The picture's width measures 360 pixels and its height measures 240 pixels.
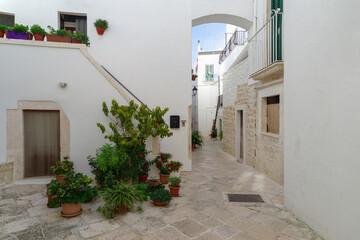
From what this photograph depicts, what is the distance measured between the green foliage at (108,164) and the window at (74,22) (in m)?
4.98

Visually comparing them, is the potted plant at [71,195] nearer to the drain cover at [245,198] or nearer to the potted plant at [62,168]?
the potted plant at [62,168]

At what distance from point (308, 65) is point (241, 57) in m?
7.11

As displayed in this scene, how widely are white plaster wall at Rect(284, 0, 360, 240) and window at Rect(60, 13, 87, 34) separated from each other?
21.9 ft

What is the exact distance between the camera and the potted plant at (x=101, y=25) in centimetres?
707

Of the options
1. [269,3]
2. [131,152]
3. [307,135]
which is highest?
[269,3]

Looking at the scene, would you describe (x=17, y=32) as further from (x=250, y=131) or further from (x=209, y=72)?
(x=209, y=72)

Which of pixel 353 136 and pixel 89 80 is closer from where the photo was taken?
pixel 353 136

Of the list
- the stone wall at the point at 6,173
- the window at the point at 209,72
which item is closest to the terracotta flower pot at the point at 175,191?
the stone wall at the point at 6,173

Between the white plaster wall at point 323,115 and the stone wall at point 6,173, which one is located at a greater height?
the white plaster wall at point 323,115

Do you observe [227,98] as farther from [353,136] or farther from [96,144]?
[353,136]

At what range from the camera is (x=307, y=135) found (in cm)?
369

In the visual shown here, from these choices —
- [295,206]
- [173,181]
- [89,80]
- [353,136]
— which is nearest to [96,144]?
[89,80]

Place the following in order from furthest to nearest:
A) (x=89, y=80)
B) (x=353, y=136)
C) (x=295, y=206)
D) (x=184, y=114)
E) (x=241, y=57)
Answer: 1. (x=241, y=57)
2. (x=184, y=114)
3. (x=89, y=80)
4. (x=295, y=206)
5. (x=353, y=136)

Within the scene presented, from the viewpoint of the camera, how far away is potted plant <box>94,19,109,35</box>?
707 cm
